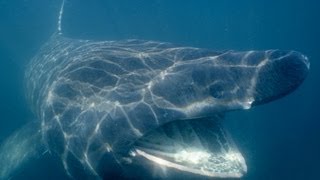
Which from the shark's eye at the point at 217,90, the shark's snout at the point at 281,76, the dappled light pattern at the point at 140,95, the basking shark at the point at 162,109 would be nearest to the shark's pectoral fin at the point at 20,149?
the dappled light pattern at the point at 140,95

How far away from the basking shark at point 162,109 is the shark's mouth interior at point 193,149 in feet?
0.05

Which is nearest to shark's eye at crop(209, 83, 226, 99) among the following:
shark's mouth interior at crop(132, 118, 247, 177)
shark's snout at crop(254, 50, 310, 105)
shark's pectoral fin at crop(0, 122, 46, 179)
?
shark's snout at crop(254, 50, 310, 105)

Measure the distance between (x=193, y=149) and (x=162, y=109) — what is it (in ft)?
2.62

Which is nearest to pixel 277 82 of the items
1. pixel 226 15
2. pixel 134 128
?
pixel 134 128

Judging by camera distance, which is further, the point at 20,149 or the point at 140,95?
the point at 20,149

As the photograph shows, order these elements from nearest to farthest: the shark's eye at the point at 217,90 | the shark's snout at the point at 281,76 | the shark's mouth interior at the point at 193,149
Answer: the shark's mouth interior at the point at 193,149, the shark's snout at the point at 281,76, the shark's eye at the point at 217,90

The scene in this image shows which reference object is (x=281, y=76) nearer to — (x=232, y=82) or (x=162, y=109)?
(x=232, y=82)

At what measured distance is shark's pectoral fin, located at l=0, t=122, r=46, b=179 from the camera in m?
9.40

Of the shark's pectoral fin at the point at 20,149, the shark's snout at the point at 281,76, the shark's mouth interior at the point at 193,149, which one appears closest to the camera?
the shark's mouth interior at the point at 193,149

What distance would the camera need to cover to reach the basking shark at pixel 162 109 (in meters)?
5.30

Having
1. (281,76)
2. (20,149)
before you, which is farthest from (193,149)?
(20,149)

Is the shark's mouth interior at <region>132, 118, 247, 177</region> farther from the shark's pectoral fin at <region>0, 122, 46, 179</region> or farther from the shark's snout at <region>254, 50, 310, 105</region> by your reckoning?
the shark's pectoral fin at <region>0, 122, 46, 179</region>

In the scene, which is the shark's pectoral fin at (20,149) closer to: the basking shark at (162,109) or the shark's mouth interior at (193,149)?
the basking shark at (162,109)

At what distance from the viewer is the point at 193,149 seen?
5672 mm
